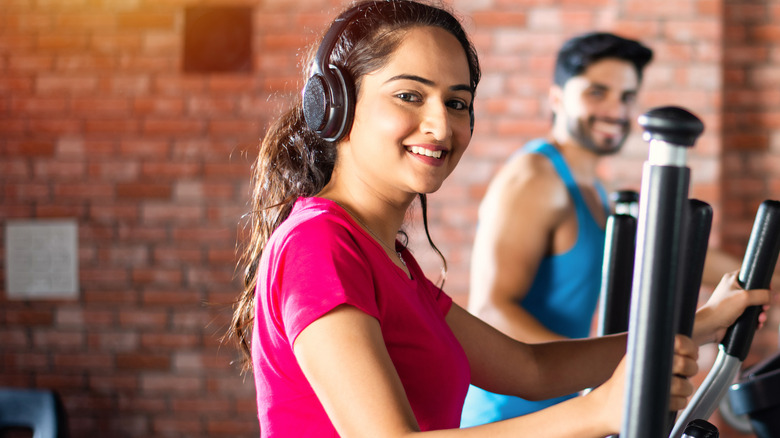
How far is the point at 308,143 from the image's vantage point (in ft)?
3.65

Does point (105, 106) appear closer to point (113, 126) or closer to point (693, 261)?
A: point (113, 126)

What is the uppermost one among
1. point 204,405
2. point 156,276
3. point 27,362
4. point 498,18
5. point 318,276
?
point 498,18

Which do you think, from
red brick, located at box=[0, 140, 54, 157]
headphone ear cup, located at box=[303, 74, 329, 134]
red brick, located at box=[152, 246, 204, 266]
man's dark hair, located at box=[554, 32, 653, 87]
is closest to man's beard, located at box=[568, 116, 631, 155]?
man's dark hair, located at box=[554, 32, 653, 87]

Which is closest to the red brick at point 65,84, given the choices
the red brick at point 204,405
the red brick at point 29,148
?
the red brick at point 29,148

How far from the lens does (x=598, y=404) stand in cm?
65

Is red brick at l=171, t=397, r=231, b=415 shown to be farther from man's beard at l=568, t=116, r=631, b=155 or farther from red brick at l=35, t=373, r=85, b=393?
man's beard at l=568, t=116, r=631, b=155

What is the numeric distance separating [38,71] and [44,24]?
0.20 meters

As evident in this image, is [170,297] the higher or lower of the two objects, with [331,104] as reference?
lower

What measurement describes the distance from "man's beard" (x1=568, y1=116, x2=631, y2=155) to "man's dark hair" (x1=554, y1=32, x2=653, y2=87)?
0.14 meters

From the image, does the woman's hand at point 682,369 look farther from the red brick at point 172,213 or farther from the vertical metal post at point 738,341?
the red brick at point 172,213

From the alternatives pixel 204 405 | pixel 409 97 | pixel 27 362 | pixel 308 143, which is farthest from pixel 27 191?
pixel 409 97

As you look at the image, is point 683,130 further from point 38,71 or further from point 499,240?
point 38,71

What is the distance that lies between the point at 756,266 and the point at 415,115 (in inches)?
17.1

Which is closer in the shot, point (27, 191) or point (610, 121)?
point (610, 121)
